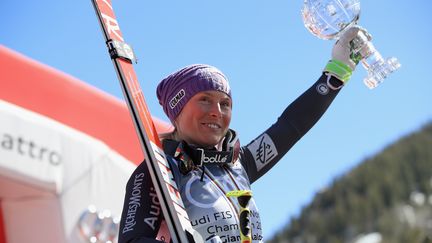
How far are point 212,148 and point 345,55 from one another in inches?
28.8

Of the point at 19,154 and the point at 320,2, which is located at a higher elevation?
the point at 19,154

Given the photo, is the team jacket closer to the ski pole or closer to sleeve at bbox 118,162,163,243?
sleeve at bbox 118,162,163,243

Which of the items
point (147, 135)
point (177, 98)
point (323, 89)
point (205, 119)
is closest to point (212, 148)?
point (205, 119)

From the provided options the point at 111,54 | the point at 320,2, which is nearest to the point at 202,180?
the point at 111,54

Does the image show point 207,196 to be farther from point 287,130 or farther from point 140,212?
point 287,130

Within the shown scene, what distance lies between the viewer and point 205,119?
9.62 feet

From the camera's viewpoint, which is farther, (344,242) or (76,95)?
(344,242)

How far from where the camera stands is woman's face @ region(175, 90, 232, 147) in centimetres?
294

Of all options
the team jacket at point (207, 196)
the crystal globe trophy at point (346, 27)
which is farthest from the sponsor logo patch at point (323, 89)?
the team jacket at point (207, 196)

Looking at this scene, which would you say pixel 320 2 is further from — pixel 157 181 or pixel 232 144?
pixel 157 181

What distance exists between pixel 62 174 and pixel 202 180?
2682 mm

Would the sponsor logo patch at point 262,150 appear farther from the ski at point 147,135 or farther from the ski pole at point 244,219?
the ski pole at point 244,219

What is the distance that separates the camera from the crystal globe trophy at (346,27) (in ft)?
10.7

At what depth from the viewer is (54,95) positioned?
562 centimetres
